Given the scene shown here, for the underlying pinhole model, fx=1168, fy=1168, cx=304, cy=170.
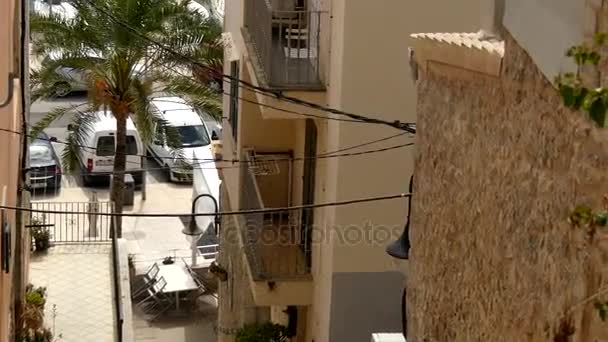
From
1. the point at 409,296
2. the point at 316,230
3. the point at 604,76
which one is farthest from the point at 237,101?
the point at 604,76

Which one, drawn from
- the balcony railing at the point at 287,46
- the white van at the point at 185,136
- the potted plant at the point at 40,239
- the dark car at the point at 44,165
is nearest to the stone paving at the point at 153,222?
the dark car at the point at 44,165

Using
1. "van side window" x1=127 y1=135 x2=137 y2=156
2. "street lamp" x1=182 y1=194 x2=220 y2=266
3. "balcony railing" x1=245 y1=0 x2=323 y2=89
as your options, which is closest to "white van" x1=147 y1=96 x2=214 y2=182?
"van side window" x1=127 y1=135 x2=137 y2=156

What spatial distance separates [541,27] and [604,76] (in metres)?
0.95

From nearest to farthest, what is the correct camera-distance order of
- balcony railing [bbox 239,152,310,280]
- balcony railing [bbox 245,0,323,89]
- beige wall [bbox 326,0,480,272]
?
beige wall [bbox 326,0,480,272]
balcony railing [bbox 245,0,323,89]
balcony railing [bbox 239,152,310,280]

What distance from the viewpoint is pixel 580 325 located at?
4461 mm

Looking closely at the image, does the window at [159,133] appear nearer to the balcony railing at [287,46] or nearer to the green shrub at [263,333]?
the green shrub at [263,333]

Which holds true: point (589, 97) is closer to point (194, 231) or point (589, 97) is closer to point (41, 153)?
point (194, 231)

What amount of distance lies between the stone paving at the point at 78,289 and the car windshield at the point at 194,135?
13.4 meters

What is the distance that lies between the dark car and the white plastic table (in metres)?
6.18

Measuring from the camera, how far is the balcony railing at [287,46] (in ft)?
45.7

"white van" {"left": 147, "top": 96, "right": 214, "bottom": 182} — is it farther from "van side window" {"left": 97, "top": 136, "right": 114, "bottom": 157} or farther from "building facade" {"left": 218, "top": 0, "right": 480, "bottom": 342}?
"building facade" {"left": 218, "top": 0, "right": 480, "bottom": 342}

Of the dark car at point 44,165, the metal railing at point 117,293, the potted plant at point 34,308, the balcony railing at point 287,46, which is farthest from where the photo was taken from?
the dark car at point 44,165

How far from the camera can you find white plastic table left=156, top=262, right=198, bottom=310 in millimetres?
23062

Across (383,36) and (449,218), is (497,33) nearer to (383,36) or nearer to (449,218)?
(449,218)
